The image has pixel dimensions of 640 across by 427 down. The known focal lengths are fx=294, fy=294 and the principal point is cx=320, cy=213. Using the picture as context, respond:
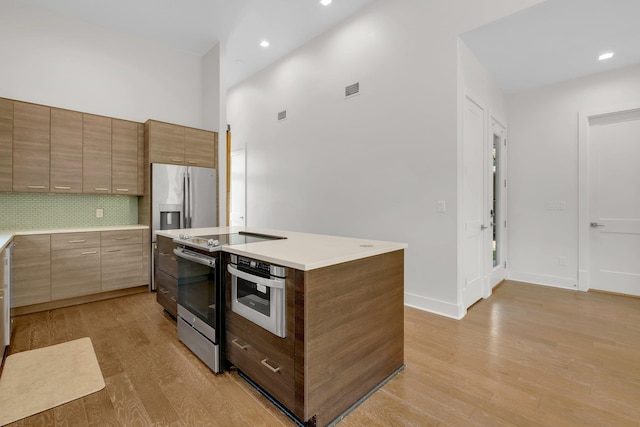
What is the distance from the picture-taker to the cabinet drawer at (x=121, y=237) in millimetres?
3615

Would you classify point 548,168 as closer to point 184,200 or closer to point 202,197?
point 202,197

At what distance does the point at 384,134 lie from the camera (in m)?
3.70

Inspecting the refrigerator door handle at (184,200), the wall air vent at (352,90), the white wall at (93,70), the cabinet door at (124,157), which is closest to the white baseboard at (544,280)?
the wall air vent at (352,90)

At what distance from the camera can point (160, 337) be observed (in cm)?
261

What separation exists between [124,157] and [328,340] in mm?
3905

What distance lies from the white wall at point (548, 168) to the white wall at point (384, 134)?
90.4 inches

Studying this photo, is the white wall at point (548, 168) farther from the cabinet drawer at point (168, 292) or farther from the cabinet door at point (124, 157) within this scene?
the cabinet door at point (124, 157)

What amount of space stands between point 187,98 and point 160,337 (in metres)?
3.81

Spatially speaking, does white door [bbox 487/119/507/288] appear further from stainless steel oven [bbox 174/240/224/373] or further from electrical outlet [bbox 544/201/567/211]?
stainless steel oven [bbox 174/240/224/373]

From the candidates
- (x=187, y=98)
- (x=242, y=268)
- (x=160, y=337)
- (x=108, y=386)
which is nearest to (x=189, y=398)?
(x=108, y=386)

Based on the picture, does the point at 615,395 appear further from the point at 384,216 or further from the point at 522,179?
the point at 522,179

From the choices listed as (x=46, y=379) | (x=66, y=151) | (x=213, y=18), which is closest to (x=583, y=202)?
(x=213, y=18)

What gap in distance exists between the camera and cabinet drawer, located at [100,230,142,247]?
142 inches

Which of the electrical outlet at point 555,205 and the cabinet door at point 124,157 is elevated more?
the cabinet door at point 124,157
